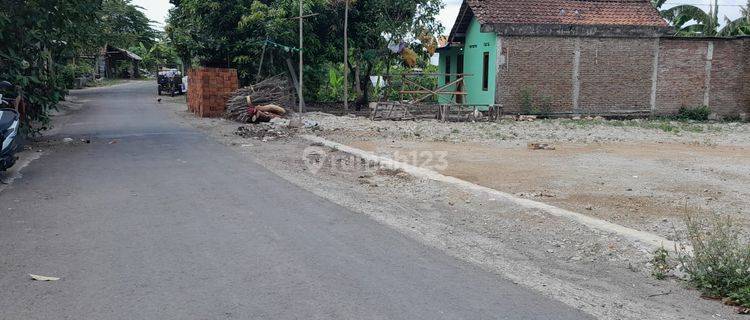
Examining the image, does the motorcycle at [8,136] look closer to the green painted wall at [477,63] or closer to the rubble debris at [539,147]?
the rubble debris at [539,147]

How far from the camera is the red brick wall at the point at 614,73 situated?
24188mm

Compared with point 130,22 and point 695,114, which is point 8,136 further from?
point 130,22

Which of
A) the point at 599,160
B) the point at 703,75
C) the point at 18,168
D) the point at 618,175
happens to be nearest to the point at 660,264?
the point at 618,175

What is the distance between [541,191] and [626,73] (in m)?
17.6

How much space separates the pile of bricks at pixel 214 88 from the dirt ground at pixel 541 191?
3.81 metres

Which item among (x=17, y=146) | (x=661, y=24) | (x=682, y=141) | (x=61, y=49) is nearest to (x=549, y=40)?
(x=661, y=24)

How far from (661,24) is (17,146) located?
2322cm

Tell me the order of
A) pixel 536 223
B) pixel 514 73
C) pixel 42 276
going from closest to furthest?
pixel 42 276
pixel 536 223
pixel 514 73

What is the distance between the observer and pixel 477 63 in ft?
83.4

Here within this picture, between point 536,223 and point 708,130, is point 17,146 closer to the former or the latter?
point 536,223

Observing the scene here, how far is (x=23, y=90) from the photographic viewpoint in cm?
1344

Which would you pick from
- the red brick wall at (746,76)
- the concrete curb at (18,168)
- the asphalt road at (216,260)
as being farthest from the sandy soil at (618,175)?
the red brick wall at (746,76)

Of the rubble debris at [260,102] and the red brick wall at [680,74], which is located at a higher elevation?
the red brick wall at [680,74]

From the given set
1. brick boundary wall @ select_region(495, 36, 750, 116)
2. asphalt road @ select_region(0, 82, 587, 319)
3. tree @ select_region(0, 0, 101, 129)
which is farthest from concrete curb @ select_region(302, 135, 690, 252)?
brick boundary wall @ select_region(495, 36, 750, 116)
